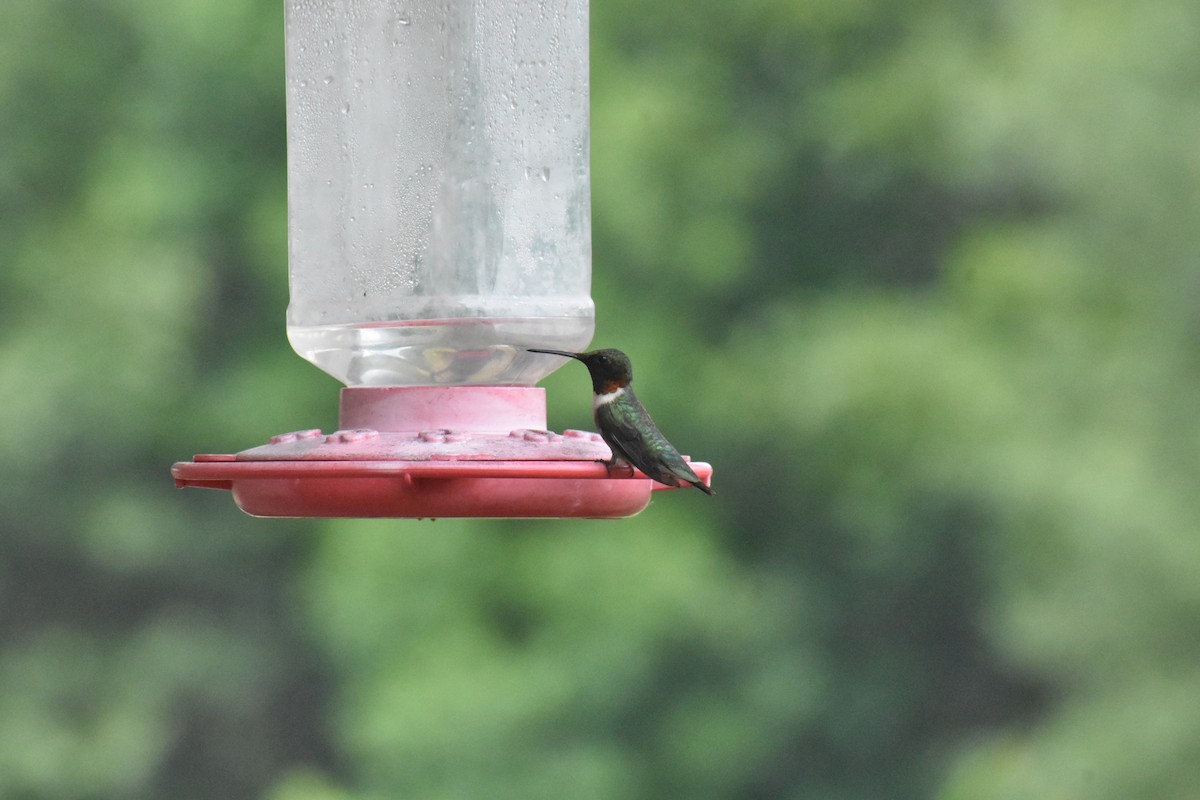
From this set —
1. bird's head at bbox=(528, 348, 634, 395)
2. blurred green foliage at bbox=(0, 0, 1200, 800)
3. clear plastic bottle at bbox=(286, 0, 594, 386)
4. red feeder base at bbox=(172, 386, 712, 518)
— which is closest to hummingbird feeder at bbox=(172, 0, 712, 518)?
clear plastic bottle at bbox=(286, 0, 594, 386)

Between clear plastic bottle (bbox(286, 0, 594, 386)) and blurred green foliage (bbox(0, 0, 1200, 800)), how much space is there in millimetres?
7195

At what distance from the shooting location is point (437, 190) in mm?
3441

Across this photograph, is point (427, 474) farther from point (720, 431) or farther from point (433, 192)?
point (720, 431)

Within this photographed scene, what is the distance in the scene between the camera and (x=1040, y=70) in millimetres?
12297

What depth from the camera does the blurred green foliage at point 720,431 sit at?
1160cm

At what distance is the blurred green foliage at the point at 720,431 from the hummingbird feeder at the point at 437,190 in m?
7.20

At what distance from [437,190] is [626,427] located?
82 centimetres

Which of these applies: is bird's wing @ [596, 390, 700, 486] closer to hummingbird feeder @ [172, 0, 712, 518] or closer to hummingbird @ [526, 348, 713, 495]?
hummingbird @ [526, 348, 713, 495]

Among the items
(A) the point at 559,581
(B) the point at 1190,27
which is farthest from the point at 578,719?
(B) the point at 1190,27

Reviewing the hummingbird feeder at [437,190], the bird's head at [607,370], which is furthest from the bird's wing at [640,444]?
the hummingbird feeder at [437,190]

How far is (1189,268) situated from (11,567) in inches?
348

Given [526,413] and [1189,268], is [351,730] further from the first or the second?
[526,413]

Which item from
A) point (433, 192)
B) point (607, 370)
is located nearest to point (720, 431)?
point (433, 192)

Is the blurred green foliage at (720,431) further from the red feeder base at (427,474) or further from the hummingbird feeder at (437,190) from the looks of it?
the red feeder base at (427,474)
